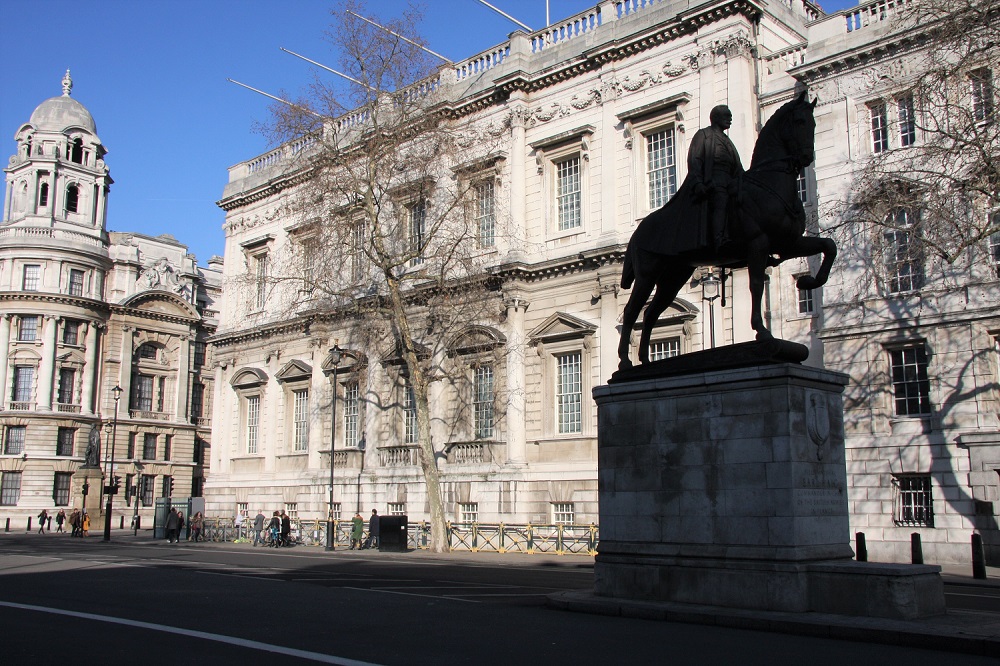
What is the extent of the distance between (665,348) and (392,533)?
38.2 feet

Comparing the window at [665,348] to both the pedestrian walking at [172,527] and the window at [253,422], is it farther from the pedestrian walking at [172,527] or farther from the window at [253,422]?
the window at [253,422]

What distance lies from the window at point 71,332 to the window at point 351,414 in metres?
39.8

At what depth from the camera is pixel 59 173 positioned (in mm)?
77438

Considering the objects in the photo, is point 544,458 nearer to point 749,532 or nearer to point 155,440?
point 749,532

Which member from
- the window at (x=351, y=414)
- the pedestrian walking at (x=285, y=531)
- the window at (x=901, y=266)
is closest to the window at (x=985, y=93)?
the window at (x=901, y=266)

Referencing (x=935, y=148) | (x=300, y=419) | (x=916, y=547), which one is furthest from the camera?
(x=300, y=419)

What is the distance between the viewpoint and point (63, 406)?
7088 centimetres

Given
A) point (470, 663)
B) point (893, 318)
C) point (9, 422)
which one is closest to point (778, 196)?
point (470, 663)

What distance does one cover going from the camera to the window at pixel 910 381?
2647cm

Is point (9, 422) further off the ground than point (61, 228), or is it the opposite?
point (61, 228)

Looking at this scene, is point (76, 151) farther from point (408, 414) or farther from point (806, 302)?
point (806, 302)

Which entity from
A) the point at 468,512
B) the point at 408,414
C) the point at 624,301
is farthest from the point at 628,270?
→ the point at 408,414

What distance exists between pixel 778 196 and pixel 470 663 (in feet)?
25.3

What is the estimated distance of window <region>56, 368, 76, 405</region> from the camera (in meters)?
71.4
